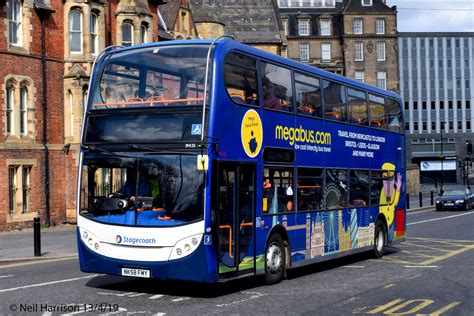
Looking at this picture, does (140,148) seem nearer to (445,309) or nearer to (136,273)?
(136,273)

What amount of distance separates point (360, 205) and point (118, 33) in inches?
855

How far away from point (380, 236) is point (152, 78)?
29.5 feet

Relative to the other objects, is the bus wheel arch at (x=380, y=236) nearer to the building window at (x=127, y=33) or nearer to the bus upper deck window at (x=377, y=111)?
the bus upper deck window at (x=377, y=111)

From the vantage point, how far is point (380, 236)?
18719 mm

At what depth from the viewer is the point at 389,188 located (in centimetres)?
1920

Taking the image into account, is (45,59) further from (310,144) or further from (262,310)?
(262,310)

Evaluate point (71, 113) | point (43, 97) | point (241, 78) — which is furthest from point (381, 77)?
point (241, 78)

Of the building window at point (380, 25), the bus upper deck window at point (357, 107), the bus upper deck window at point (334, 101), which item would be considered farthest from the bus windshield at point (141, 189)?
the building window at point (380, 25)

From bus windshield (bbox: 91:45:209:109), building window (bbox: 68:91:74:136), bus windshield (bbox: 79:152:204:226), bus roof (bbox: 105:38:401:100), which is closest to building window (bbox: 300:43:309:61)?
building window (bbox: 68:91:74:136)

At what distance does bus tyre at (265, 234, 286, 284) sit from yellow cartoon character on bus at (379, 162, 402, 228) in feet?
19.0

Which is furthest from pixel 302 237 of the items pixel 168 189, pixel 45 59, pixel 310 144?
pixel 45 59

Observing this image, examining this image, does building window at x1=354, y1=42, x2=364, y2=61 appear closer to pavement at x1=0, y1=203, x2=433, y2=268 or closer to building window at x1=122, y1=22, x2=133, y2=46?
building window at x1=122, y1=22, x2=133, y2=46

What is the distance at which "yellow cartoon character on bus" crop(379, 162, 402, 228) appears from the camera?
61.8 ft

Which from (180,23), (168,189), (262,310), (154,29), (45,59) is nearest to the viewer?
(262,310)
